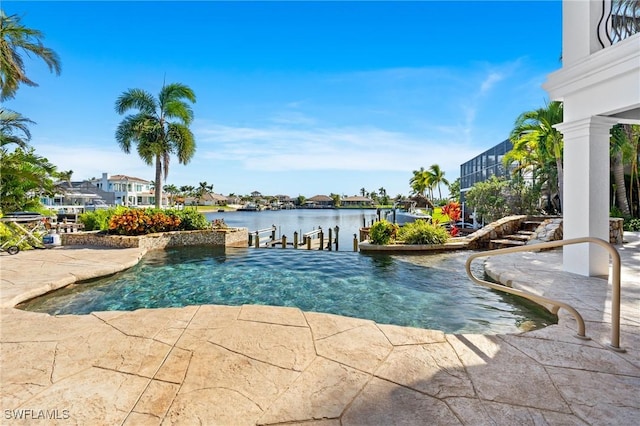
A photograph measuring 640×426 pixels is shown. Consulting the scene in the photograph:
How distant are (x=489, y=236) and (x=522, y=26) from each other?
6.82 metres

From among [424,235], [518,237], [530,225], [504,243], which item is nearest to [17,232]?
[424,235]

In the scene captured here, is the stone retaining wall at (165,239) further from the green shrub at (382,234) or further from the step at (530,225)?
the step at (530,225)

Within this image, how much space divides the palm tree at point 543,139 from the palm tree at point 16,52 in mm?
18312

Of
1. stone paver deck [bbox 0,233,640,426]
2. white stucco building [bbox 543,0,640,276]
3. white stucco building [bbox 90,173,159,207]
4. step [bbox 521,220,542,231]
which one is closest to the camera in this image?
stone paver deck [bbox 0,233,640,426]

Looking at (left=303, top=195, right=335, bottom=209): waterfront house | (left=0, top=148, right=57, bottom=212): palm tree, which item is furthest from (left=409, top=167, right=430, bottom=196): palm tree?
(left=303, top=195, right=335, bottom=209): waterfront house

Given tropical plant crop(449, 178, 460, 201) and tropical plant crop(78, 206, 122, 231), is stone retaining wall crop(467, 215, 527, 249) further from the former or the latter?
tropical plant crop(449, 178, 460, 201)

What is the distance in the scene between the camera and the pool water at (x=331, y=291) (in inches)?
168

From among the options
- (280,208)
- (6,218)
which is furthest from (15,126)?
(280,208)

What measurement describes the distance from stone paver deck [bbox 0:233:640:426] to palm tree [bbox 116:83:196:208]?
15.7m

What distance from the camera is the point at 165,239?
467 inches

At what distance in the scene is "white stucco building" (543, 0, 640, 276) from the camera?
5004 mm

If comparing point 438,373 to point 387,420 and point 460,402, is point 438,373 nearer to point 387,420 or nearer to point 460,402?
point 460,402

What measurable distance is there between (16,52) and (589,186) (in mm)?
17466

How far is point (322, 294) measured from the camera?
5.50 m
